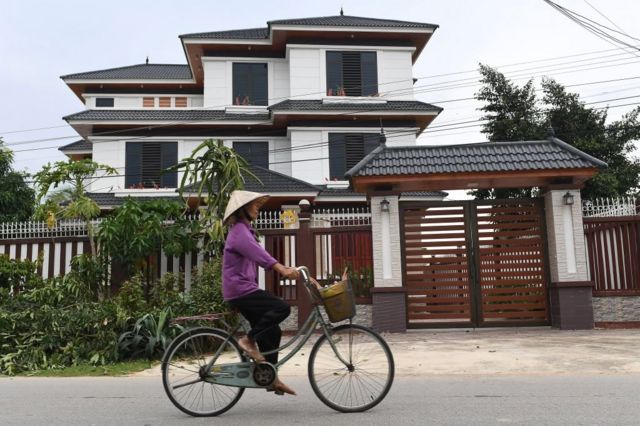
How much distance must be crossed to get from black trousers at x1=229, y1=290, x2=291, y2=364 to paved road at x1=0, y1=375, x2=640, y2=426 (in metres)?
0.61

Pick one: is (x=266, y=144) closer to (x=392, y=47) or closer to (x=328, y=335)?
(x=392, y=47)

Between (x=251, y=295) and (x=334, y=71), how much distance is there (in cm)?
2067

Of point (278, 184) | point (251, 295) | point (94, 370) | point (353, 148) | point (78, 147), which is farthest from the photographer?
point (78, 147)

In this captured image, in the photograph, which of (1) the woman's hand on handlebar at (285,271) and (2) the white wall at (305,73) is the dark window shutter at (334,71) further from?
(1) the woman's hand on handlebar at (285,271)

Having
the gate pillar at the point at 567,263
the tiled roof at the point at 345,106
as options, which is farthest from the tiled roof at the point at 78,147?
the gate pillar at the point at 567,263

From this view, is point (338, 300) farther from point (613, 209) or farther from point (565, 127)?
point (565, 127)

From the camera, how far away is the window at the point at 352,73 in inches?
969

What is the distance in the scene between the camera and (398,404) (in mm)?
5484

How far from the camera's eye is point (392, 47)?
25.0m

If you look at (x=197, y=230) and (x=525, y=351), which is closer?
(x=525, y=351)

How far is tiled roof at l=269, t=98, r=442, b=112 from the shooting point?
23427 millimetres

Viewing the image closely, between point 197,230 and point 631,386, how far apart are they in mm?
7509

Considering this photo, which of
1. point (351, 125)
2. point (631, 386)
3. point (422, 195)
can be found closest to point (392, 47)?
point (351, 125)

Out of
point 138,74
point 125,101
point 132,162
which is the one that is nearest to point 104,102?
point 125,101
